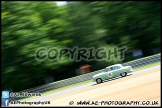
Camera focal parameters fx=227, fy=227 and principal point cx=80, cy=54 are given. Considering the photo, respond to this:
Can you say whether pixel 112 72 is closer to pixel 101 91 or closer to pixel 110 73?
pixel 110 73

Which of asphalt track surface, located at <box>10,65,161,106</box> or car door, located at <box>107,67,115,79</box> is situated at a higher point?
car door, located at <box>107,67,115,79</box>

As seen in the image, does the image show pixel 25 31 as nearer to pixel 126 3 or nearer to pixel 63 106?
pixel 126 3

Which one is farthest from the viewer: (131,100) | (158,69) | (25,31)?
(25,31)

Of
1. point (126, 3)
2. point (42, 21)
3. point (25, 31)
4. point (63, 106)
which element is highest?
point (126, 3)

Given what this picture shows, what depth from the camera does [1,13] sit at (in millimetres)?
18562

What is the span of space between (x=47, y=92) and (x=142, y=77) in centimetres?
287

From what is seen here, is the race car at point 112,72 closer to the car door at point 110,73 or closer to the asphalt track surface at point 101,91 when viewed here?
the car door at point 110,73

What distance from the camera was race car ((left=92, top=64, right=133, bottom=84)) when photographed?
19.7ft

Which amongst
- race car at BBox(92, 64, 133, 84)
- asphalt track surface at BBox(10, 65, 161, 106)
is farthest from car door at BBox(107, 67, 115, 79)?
asphalt track surface at BBox(10, 65, 161, 106)

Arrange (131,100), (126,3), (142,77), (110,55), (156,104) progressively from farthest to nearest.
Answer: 1. (126,3)
2. (142,77)
3. (110,55)
4. (131,100)
5. (156,104)

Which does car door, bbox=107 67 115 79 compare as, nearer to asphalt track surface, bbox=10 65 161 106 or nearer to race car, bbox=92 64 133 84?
race car, bbox=92 64 133 84

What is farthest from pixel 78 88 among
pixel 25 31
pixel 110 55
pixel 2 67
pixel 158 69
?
pixel 25 31

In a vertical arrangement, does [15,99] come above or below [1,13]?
below

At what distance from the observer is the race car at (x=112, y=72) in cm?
600
